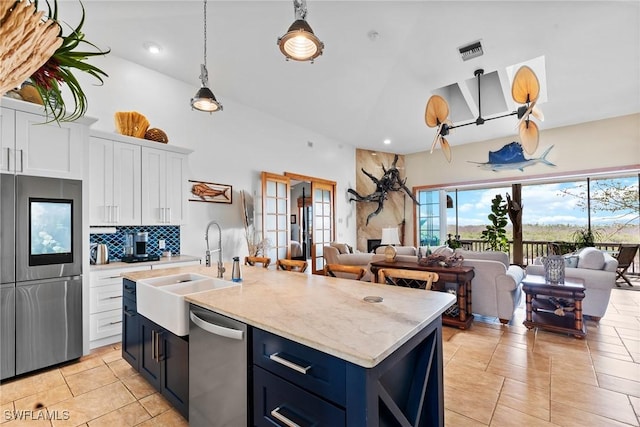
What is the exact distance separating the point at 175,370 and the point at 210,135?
365 centimetres

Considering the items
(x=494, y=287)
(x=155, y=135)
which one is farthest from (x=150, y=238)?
(x=494, y=287)

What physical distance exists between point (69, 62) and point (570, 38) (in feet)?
15.4

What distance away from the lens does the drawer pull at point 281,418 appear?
3.66ft

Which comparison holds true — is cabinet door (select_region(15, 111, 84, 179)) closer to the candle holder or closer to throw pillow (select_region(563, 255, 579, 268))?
the candle holder

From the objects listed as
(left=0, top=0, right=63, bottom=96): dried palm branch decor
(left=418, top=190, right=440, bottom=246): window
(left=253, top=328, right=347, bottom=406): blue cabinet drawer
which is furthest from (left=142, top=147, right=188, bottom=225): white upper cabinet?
(left=418, top=190, right=440, bottom=246): window

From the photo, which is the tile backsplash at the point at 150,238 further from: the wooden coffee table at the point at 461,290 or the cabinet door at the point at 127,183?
the wooden coffee table at the point at 461,290

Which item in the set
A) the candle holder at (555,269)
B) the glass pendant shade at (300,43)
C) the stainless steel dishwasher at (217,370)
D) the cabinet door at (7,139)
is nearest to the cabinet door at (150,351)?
the stainless steel dishwasher at (217,370)

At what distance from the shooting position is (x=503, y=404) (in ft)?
6.78

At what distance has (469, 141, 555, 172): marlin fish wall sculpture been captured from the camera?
6383 mm

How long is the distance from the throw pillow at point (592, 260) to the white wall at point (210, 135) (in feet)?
15.7

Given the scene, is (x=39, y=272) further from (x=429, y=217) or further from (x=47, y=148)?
(x=429, y=217)

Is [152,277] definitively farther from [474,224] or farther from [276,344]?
[474,224]

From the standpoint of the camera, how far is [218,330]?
141cm

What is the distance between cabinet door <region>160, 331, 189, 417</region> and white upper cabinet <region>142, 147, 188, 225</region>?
2105mm
